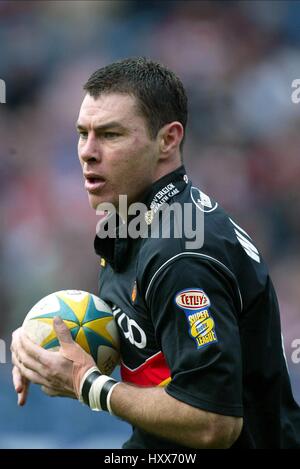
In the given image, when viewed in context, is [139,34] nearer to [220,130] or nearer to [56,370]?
[220,130]

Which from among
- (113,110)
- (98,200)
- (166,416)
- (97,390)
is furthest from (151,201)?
(166,416)

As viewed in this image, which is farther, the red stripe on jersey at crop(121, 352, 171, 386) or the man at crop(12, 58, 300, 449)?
the red stripe on jersey at crop(121, 352, 171, 386)

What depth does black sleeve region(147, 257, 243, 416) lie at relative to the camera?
281 centimetres

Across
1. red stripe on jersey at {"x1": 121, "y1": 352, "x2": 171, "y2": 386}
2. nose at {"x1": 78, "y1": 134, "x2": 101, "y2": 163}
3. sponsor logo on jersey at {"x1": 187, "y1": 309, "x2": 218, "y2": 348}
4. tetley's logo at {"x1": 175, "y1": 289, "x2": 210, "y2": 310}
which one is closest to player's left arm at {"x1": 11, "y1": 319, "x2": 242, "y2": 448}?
red stripe on jersey at {"x1": 121, "y1": 352, "x2": 171, "y2": 386}

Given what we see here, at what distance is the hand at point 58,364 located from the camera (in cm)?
314

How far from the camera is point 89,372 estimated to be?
10.2 ft

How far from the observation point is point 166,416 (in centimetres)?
288

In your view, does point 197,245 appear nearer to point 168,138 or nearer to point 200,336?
point 200,336

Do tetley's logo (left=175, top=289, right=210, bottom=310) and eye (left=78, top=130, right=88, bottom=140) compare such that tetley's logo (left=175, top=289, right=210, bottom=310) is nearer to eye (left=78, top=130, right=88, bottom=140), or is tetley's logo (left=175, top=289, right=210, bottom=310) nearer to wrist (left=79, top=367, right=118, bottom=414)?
wrist (left=79, top=367, right=118, bottom=414)

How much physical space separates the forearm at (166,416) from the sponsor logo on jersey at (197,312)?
9.7 inches

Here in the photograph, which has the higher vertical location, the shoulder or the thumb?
the shoulder

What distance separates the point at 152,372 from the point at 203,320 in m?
0.49

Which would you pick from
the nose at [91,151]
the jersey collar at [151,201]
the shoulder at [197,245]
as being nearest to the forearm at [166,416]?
the shoulder at [197,245]

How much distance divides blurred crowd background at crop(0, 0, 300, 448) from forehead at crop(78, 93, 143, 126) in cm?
389
